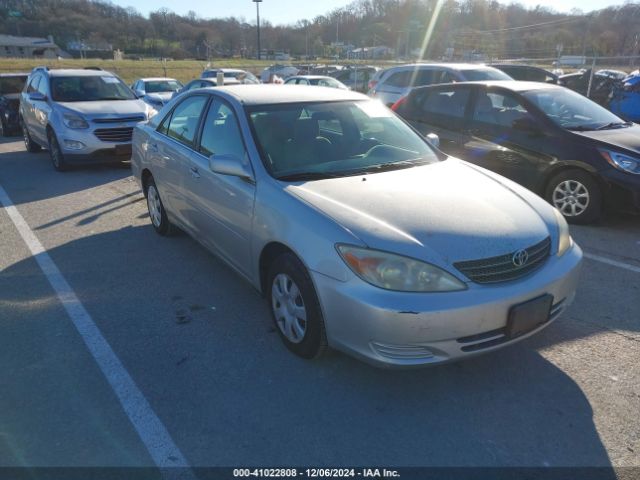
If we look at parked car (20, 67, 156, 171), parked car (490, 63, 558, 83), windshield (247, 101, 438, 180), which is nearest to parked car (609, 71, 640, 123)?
parked car (490, 63, 558, 83)

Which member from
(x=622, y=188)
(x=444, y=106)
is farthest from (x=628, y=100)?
(x=622, y=188)

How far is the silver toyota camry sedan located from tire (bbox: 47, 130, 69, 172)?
537cm

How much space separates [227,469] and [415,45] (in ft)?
225

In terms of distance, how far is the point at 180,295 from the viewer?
399 cm

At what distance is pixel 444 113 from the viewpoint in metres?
6.78

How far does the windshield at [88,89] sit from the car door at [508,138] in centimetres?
694

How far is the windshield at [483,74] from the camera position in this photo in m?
10.3

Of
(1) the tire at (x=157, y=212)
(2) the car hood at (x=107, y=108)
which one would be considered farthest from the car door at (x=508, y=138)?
(2) the car hood at (x=107, y=108)

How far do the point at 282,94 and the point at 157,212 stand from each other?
7.00 ft

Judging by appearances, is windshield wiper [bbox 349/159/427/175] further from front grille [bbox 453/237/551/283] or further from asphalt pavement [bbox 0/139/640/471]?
asphalt pavement [bbox 0/139/640/471]

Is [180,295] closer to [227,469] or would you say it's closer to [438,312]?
[227,469]

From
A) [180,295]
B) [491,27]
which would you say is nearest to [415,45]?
[491,27]

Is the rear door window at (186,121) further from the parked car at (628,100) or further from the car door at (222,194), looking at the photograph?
the parked car at (628,100)

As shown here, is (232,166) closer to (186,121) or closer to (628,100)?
(186,121)
